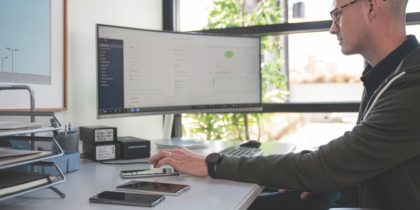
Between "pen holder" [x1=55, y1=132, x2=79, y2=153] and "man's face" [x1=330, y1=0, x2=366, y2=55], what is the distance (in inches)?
35.8

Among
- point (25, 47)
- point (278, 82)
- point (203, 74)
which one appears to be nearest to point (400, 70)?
point (203, 74)

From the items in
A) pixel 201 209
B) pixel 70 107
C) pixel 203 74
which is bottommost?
pixel 201 209

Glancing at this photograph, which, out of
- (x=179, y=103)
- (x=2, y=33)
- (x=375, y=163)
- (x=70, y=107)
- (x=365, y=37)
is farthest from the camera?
(x=179, y=103)

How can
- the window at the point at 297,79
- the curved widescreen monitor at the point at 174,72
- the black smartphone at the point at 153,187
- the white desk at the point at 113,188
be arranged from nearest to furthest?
the white desk at the point at 113,188
the black smartphone at the point at 153,187
the curved widescreen monitor at the point at 174,72
the window at the point at 297,79

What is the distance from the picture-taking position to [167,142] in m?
1.85

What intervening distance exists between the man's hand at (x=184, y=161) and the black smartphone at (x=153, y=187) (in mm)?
97

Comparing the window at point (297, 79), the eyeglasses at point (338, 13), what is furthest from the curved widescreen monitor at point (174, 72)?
the eyeglasses at point (338, 13)

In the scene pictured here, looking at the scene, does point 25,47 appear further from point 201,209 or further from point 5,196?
point 201,209

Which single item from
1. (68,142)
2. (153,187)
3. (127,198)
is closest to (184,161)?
(153,187)

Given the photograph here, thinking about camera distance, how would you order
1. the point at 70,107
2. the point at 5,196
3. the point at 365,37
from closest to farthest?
the point at 5,196
the point at 365,37
the point at 70,107

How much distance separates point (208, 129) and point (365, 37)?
1483mm

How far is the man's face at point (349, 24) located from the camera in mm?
1150

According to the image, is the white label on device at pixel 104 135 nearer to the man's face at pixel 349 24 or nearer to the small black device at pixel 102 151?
the small black device at pixel 102 151

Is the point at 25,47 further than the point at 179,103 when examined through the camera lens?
No
